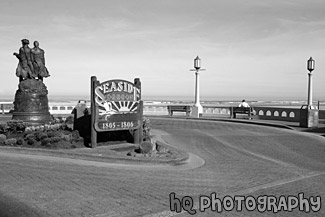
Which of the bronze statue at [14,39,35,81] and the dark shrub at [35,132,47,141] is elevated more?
the bronze statue at [14,39,35,81]

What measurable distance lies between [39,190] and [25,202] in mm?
700

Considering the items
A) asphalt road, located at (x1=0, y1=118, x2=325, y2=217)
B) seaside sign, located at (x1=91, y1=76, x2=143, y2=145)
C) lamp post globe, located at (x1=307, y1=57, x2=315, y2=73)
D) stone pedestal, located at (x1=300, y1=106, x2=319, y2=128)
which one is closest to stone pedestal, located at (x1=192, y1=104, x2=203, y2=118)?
lamp post globe, located at (x1=307, y1=57, x2=315, y2=73)

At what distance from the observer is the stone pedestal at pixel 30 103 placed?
47.8ft

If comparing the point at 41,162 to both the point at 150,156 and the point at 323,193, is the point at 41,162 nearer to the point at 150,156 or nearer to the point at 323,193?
the point at 150,156

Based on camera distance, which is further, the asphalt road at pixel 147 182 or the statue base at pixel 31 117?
the statue base at pixel 31 117

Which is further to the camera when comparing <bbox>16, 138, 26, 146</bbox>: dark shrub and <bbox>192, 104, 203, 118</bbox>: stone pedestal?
<bbox>192, 104, 203, 118</bbox>: stone pedestal

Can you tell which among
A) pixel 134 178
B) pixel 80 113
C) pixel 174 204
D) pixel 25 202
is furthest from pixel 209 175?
pixel 80 113

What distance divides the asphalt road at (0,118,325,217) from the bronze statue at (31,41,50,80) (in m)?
6.44

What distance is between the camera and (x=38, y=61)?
15.6 metres

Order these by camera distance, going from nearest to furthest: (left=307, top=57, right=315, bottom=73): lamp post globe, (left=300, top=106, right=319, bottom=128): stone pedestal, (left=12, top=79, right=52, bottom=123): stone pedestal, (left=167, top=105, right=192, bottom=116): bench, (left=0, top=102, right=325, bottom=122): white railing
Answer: (left=12, top=79, right=52, bottom=123): stone pedestal
(left=300, top=106, right=319, bottom=128): stone pedestal
(left=307, top=57, right=315, bottom=73): lamp post globe
(left=0, top=102, right=325, bottom=122): white railing
(left=167, top=105, right=192, bottom=116): bench

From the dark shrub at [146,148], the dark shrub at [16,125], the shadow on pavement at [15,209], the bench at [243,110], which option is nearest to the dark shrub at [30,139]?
the dark shrub at [16,125]

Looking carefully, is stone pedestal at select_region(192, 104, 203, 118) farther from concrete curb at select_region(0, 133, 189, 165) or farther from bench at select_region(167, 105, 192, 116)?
concrete curb at select_region(0, 133, 189, 165)

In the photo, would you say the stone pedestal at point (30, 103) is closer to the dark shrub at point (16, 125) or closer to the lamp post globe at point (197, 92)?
the dark shrub at point (16, 125)

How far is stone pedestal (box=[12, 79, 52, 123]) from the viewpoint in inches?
574
